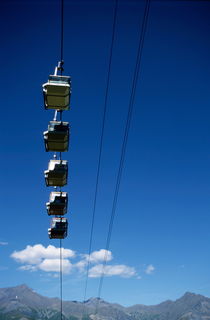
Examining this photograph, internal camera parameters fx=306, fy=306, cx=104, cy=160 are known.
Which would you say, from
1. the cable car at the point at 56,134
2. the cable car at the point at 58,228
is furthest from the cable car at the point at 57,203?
the cable car at the point at 56,134

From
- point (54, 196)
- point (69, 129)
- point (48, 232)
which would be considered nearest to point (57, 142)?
point (69, 129)

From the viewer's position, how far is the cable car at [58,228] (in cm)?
2338

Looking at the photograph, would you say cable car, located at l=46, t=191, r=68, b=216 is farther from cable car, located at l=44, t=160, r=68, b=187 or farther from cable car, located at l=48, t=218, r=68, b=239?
cable car, located at l=44, t=160, r=68, b=187

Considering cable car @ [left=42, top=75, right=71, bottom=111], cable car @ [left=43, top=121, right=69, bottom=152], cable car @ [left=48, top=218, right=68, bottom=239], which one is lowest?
cable car @ [left=48, top=218, right=68, bottom=239]

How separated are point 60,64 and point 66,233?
44.6 ft

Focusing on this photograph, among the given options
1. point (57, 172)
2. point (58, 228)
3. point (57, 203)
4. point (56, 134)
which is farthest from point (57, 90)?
point (58, 228)

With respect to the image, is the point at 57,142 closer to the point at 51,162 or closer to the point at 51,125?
the point at 51,125

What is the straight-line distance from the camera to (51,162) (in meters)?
19.7

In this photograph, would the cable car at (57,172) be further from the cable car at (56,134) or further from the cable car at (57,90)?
the cable car at (57,90)

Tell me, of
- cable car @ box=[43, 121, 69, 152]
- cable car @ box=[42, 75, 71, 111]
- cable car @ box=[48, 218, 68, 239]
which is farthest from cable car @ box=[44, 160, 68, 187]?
cable car @ box=[42, 75, 71, 111]

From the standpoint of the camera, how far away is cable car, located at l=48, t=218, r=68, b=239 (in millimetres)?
23375

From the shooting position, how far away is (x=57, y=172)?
19.5 metres

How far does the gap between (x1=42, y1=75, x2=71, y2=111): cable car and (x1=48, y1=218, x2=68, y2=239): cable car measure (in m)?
10.9

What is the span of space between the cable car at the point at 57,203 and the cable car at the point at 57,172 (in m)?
1.96
